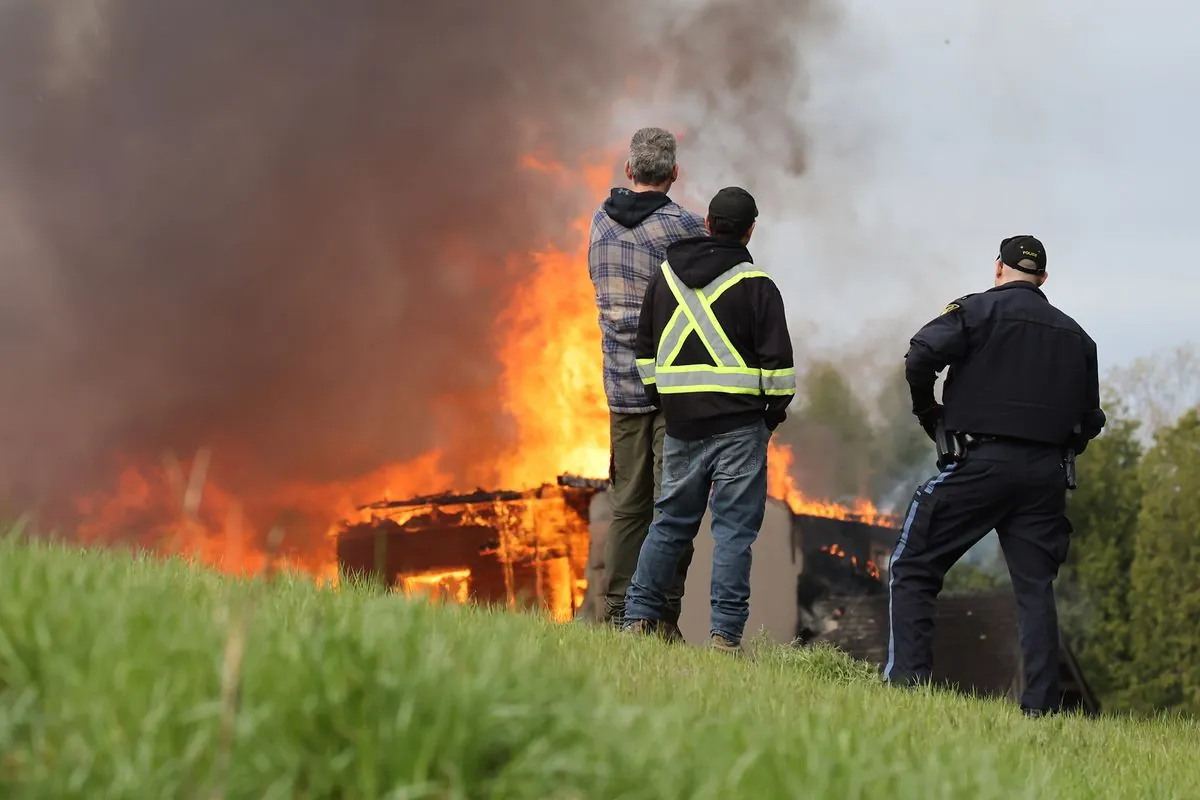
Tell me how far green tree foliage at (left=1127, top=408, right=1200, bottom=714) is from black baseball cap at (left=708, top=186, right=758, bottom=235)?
109ft

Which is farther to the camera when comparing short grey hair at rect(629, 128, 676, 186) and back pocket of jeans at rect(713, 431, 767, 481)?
short grey hair at rect(629, 128, 676, 186)

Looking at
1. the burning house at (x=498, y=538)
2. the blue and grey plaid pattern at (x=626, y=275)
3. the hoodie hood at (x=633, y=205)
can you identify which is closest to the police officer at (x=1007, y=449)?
the blue and grey plaid pattern at (x=626, y=275)

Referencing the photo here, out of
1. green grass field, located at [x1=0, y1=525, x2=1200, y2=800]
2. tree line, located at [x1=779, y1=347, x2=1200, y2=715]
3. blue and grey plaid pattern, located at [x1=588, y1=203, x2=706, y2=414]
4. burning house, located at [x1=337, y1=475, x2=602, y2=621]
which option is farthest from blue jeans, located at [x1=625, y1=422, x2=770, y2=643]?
tree line, located at [x1=779, y1=347, x2=1200, y2=715]

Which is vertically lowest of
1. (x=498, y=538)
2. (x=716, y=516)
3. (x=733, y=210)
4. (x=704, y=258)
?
(x=498, y=538)

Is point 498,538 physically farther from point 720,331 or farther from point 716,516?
point 720,331

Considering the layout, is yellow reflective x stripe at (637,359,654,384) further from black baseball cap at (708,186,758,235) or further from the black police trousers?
the black police trousers

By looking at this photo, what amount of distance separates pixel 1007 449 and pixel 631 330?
2.37 metres

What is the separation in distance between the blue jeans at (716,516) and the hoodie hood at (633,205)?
1.42m

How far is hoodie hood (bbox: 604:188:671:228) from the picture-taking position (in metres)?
7.88

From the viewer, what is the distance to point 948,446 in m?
7.12

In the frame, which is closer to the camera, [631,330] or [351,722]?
[351,722]

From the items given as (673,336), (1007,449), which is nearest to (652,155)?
(673,336)

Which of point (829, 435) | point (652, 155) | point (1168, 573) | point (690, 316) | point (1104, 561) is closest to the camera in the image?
point (690, 316)

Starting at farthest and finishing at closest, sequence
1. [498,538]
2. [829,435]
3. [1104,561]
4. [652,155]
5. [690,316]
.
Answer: [829,435] → [1104,561] → [498,538] → [652,155] → [690,316]
